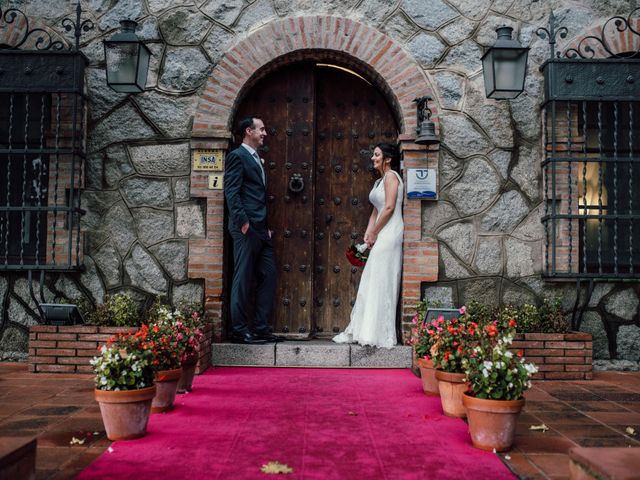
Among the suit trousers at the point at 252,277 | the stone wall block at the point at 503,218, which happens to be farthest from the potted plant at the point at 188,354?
the stone wall block at the point at 503,218

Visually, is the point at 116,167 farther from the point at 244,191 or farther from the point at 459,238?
the point at 459,238

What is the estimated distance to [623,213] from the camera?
6.02 meters

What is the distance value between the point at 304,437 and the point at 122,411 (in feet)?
3.32

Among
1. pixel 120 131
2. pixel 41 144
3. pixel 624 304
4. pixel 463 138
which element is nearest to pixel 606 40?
pixel 463 138

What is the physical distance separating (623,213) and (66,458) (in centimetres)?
547

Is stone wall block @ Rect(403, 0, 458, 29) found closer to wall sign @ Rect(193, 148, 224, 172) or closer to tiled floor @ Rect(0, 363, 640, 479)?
wall sign @ Rect(193, 148, 224, 172)

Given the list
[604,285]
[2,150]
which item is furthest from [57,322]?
[604,285]

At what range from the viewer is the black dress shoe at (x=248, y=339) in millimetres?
5567

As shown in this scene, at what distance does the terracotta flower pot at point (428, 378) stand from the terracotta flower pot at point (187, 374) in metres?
1.68

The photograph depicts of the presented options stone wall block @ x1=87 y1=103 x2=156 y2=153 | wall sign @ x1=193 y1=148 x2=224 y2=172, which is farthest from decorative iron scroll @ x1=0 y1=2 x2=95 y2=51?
wall sign @ x1=193 y1=148 x2=224 y2=172

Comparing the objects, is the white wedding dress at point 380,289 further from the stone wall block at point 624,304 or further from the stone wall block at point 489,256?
the stone wall block at point 624,304

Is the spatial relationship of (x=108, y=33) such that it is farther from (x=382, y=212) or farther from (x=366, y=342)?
(x=366, y=342)

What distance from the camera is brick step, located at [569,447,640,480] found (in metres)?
2.16

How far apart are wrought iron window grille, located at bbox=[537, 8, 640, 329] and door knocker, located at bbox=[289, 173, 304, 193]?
2392 millimetres
